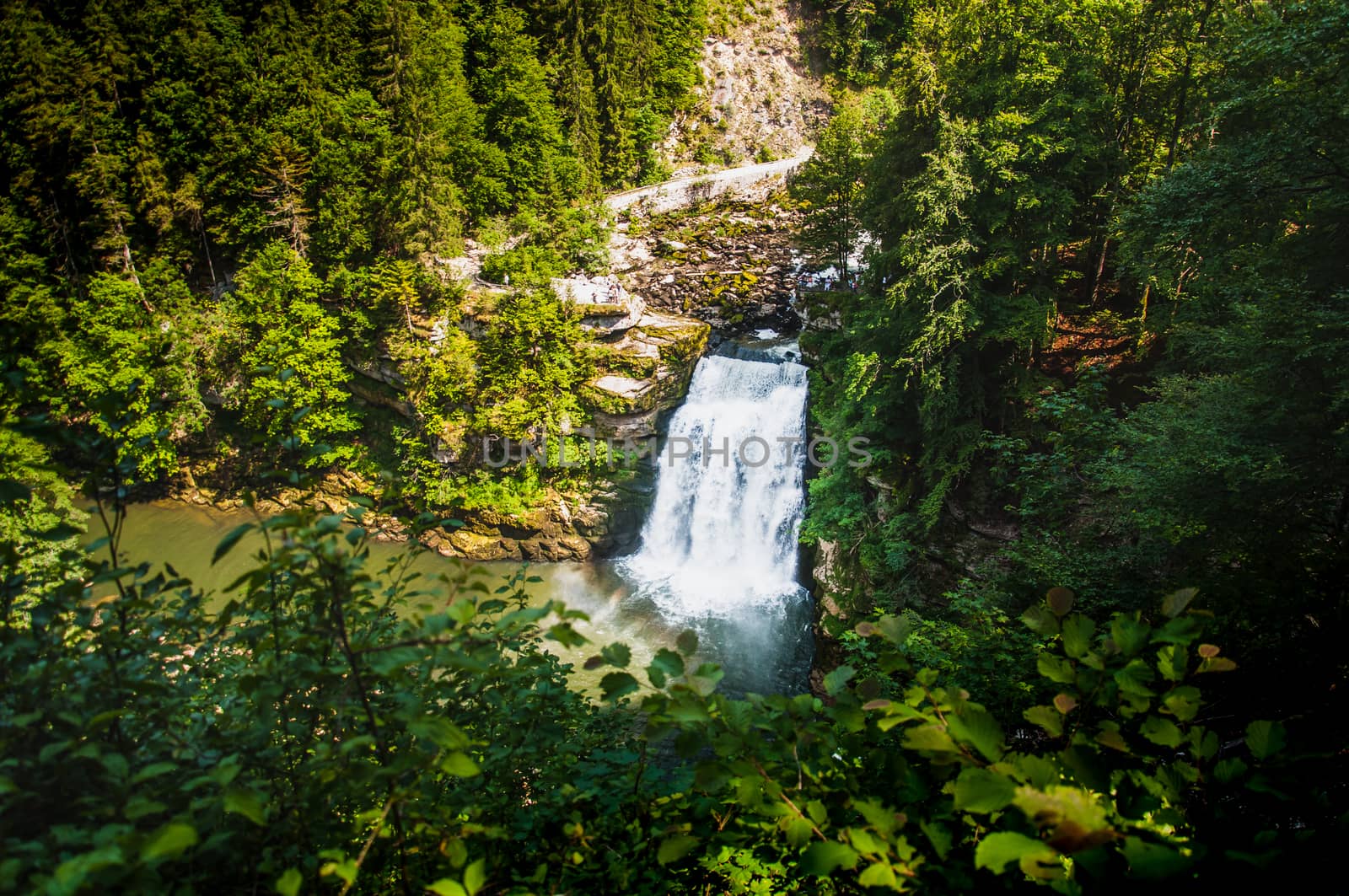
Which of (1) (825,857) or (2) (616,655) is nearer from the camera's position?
(1) (825,857)

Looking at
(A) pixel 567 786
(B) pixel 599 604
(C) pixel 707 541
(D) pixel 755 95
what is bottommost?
(B) pixel 599 604

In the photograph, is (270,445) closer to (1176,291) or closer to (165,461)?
(165,461)

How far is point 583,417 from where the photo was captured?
1723cm

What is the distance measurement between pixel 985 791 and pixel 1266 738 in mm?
687

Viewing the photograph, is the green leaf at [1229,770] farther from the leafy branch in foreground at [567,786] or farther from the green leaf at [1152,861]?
the green leaf at [1152,861]

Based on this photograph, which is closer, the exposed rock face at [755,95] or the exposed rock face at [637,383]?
the exposed rock face at [637,383]

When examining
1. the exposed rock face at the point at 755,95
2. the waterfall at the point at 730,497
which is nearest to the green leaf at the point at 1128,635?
the waterfall at the point at 730,497

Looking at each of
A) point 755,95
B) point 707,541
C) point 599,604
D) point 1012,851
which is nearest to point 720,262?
point 707,541

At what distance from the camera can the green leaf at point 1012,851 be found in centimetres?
95

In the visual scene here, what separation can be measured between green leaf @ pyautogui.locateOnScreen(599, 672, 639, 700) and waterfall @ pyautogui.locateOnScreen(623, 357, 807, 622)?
46.3 ft

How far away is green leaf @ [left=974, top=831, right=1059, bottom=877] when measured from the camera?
949mm

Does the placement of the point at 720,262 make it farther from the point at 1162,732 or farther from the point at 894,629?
the point at 1162,732

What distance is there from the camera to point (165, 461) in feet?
59.1

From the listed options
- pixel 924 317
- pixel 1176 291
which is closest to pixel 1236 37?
pixel 1176 291
